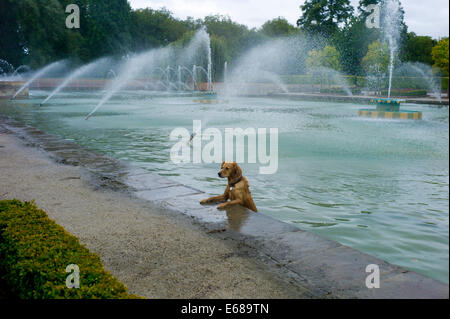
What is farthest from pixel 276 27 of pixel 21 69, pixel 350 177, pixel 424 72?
pixel 350 177

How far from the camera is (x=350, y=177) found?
825 centimetres

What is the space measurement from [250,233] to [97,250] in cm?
167

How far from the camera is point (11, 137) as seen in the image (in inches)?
483

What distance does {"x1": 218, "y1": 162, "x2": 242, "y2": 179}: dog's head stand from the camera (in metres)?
5.65

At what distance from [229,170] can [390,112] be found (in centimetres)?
1618

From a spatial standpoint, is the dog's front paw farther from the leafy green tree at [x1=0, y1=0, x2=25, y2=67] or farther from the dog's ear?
the leafy green tree at [x1=0, y1=0, x2=25, y2=67]

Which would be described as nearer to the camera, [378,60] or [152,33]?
[378,60]

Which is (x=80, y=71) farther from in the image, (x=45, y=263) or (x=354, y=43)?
(x=45, y=263)

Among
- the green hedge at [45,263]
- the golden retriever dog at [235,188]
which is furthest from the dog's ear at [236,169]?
the green hedge at [45,263]

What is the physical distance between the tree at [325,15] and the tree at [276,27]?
500 inches

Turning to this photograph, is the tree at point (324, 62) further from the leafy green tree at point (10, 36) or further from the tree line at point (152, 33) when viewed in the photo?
the leafy green tree at point (10, 36)

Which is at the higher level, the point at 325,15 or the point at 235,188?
the point at 325,15

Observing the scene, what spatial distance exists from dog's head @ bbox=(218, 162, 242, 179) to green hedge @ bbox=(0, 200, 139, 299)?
7.87 ft
